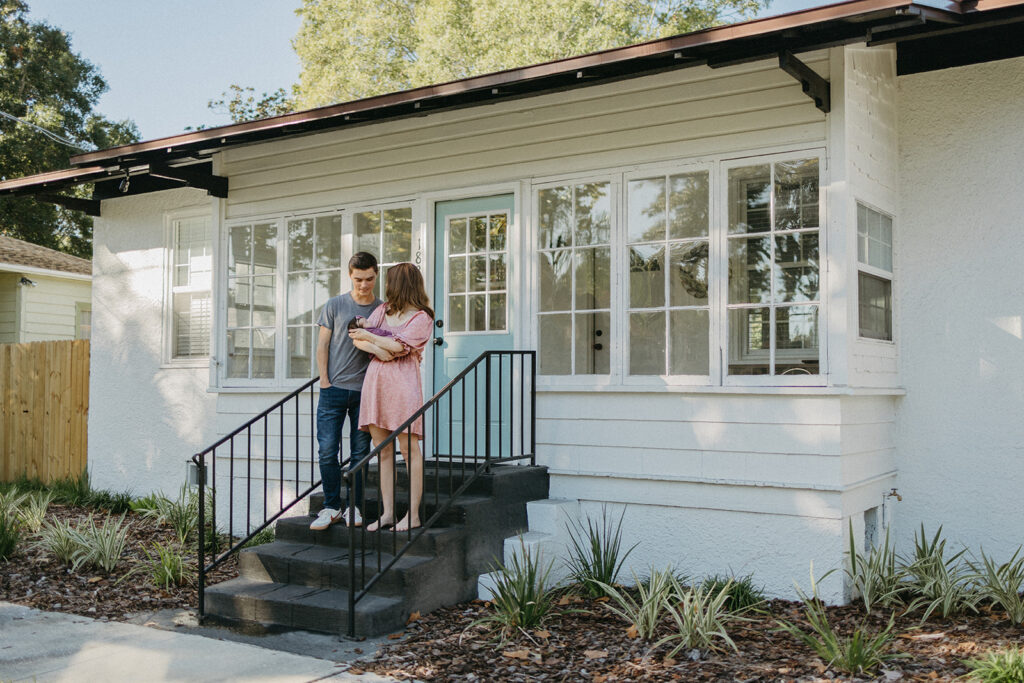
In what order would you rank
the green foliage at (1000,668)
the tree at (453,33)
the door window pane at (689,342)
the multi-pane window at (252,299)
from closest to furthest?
the green foliage at (1000,668), the door window pane at (689,342), the multi-pane window at (252,299), the tree at (453,33)

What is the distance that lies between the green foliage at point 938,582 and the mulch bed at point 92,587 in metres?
4.41

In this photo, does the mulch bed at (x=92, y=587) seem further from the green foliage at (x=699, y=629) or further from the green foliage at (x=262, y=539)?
the green foliage at (x=699, y=629)

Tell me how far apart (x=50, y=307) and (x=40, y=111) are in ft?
27.8

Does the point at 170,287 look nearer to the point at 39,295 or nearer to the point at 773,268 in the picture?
the point at 773,268

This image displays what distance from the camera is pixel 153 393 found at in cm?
909

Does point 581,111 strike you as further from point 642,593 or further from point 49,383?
point 49,383

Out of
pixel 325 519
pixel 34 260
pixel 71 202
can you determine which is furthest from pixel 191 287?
pixel 34 260

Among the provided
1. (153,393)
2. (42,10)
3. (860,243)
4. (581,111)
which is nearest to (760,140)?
(860,243)

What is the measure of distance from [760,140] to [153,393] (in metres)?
6.46

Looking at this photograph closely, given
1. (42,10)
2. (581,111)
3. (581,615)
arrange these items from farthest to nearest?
(42,10) < (581,111) < (581,615)

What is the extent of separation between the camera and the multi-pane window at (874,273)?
5539 mm

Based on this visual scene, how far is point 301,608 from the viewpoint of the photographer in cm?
496

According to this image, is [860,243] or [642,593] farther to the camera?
[860,243]

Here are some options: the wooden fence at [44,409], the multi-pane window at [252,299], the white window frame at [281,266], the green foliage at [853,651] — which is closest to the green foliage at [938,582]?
the green foliage at [853,651]
